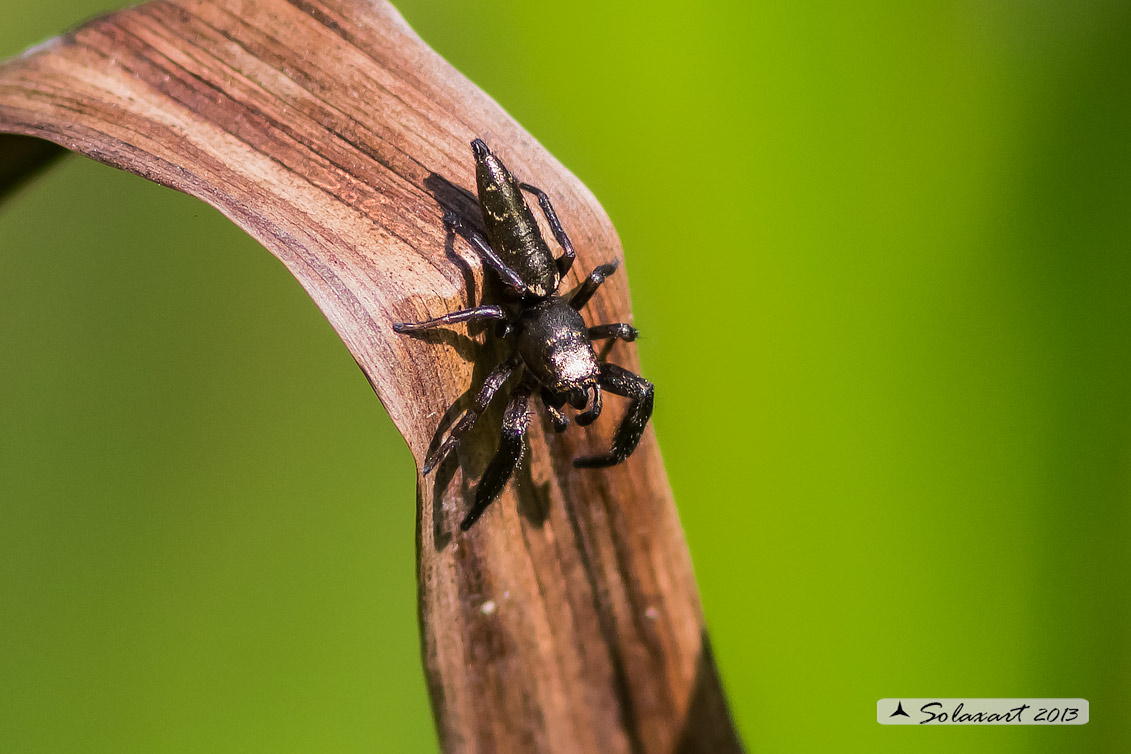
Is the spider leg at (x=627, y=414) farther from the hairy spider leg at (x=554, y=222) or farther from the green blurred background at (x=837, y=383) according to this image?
the hairy spider leg at (x=554, y=222)

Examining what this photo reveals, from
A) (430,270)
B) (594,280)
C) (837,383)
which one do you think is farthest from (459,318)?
(837,383)

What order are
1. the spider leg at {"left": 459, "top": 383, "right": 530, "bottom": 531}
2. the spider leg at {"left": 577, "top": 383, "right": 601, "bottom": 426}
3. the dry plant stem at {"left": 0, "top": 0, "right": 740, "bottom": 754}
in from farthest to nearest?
1. the spider leg at {"left": 577, "top": 383, "right": 601, "bottom": 426}
2. the spider leg at {"left": 459, "top": 383, "right": 530, "bottom": 531}
3. the dry plant stem at {"left": 0, "top": 0, "right": 740, "bottom": 754}

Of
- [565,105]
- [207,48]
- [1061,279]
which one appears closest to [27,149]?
[207,48]

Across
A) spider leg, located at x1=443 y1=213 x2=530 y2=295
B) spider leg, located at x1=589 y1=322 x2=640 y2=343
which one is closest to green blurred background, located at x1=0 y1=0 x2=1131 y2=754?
spider leg, located at x1=589 y1=322 x2=640 y2=343

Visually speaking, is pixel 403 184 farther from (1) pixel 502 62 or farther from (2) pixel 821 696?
(2) pixel 821 696

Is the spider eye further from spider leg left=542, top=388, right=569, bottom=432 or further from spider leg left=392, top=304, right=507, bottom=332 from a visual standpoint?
spider leg left=392, top=304, right=507, bottom=332

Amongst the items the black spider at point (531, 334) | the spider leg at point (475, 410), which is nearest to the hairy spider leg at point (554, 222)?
the black spider at point (531, 334)

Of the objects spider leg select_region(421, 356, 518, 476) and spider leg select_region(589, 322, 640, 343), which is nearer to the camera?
spider leg select_region(421, 356, 518, 476)
